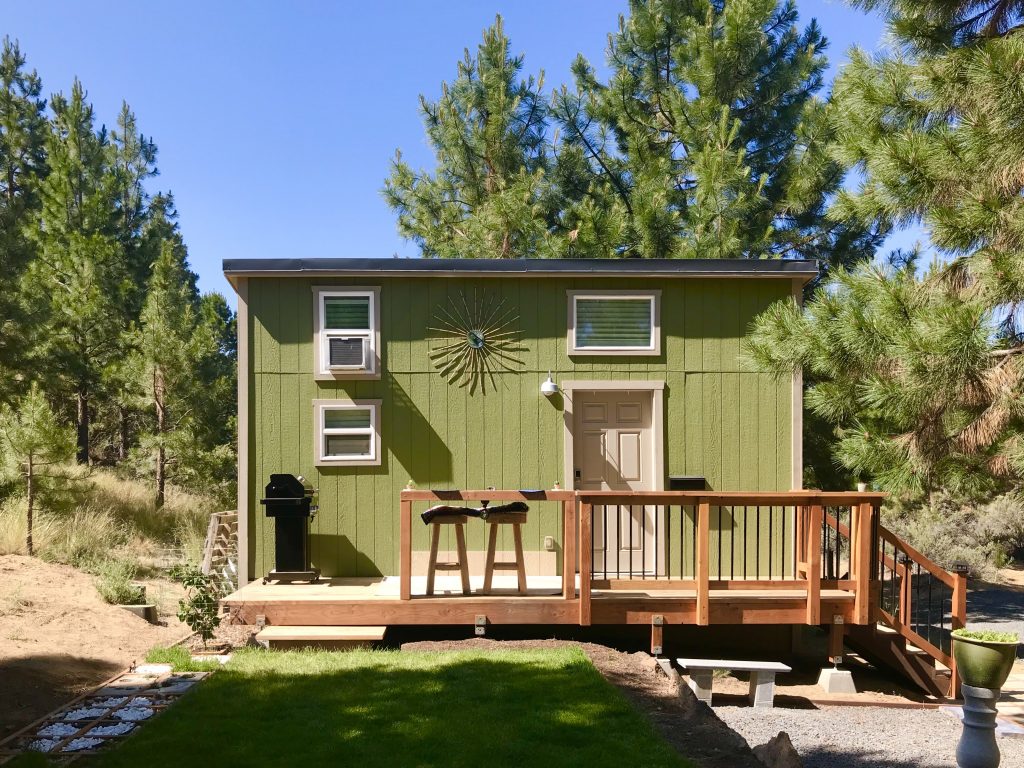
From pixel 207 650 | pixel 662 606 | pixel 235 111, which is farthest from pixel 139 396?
pixel 662 606

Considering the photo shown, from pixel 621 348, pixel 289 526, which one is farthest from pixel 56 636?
pixel 621 348

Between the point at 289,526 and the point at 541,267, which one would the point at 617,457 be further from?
the point at 289,526

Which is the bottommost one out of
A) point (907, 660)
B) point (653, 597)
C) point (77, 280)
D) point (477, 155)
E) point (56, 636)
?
point (907, 660)

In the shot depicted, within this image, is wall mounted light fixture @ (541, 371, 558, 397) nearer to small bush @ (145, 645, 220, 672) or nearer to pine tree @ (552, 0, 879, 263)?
small bush @ (145, 645, 220, 672)

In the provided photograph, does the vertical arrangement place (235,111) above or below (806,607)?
above

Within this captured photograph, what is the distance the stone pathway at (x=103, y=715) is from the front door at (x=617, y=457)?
4012 millimetres

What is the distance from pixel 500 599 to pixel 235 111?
11.6 meters

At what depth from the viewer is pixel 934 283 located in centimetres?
699

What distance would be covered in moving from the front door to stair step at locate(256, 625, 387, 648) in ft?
8.24

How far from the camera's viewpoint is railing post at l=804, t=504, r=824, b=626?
6.48 metres

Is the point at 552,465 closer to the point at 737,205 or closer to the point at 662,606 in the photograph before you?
the point at 662,606

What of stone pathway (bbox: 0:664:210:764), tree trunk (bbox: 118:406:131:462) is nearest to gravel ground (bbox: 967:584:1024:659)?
stone pathway (bbox: 0:664:210:764)

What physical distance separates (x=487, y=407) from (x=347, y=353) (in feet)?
4.83

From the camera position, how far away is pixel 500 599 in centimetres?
664
